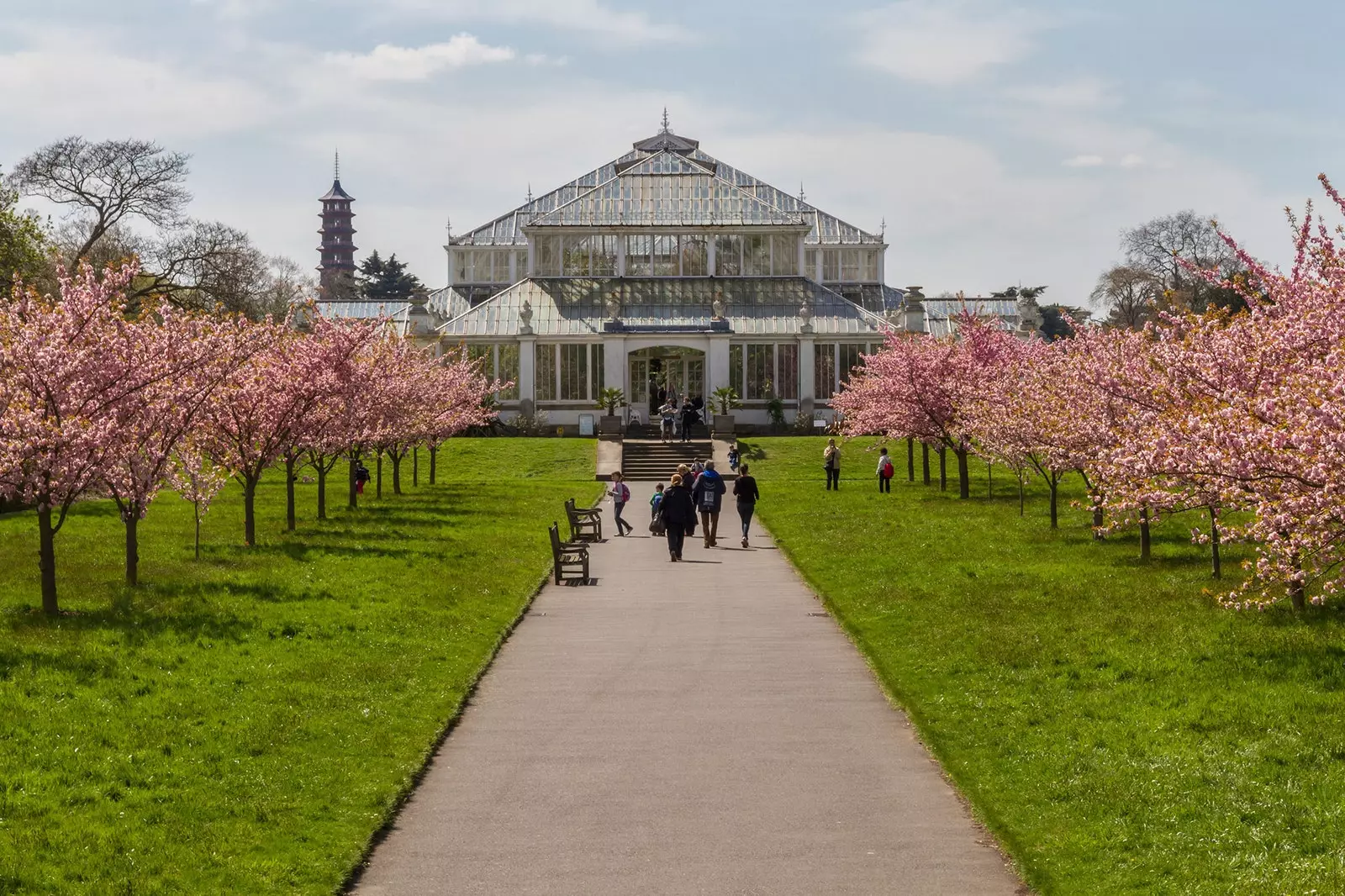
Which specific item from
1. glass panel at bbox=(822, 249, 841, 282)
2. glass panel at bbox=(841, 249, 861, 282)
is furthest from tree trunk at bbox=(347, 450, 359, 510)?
glass panel at bbox=(841, 249, 861, 282)

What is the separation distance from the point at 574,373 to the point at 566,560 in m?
40.0

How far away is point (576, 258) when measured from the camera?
226 feet

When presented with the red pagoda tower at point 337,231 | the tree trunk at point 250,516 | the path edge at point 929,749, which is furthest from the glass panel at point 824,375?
the red pagoda tower at point 337,231

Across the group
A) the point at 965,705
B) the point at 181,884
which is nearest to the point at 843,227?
the point at 965,705

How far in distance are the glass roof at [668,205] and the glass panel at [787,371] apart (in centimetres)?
685

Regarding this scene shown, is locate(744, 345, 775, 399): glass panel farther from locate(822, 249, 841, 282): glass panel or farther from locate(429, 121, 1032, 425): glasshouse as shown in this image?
locate(822, 249, 841, 282): glass panel

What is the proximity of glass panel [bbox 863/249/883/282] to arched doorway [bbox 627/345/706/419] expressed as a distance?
706 inches

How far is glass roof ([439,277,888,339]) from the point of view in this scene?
6506 centimetres

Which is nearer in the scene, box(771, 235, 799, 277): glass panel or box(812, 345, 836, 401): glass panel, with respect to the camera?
box(812, 345, 836, 401): glass panel

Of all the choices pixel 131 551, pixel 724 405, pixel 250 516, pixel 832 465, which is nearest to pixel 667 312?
pixel 724 405

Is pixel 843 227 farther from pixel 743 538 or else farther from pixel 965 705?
pixel 965 705

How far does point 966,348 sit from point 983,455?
7.89 meters

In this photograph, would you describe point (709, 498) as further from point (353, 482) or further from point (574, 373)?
point (574, 373)

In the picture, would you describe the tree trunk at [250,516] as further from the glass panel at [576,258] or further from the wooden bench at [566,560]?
the glass panel at [576,258]
